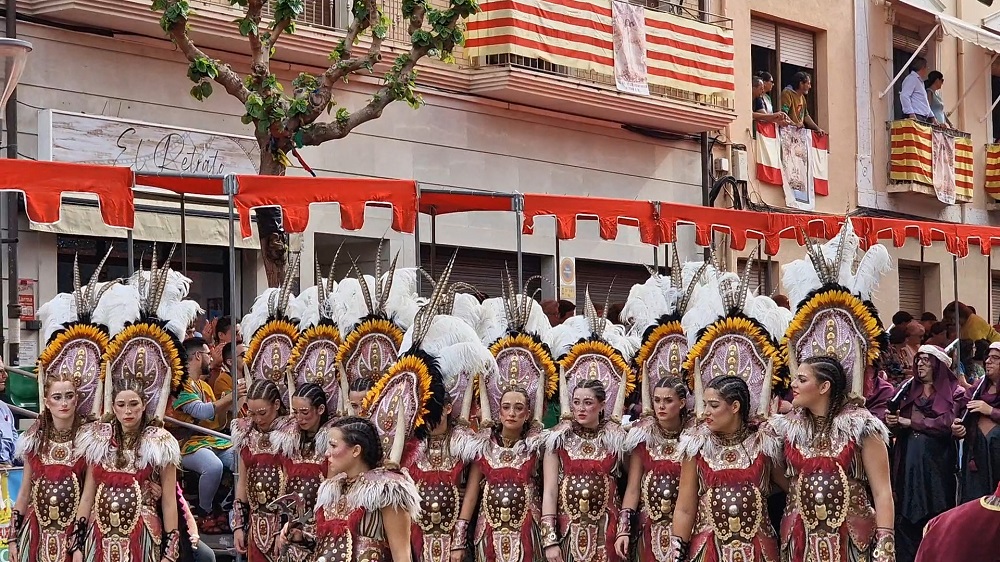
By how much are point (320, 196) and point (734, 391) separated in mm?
3877

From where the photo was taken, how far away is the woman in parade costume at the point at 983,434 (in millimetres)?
11852

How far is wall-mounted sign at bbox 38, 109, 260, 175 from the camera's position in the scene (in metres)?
15.0

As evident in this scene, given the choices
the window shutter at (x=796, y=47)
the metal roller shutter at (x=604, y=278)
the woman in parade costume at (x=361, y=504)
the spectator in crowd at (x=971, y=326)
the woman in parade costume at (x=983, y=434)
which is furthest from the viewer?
the window shutter at (x=796, y=47)

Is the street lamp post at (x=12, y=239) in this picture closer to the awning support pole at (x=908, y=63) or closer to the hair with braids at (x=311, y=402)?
the hair with braids at (x=311, y=402)

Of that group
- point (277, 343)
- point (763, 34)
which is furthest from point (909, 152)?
point (277, 343)

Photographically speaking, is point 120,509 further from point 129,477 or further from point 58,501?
point 58,501

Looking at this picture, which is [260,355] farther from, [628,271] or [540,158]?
[628,271]

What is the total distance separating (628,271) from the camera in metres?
21.4

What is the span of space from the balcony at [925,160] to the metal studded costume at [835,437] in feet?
54.3

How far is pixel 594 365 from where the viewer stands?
379 inches

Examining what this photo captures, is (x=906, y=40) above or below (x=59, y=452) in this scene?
above

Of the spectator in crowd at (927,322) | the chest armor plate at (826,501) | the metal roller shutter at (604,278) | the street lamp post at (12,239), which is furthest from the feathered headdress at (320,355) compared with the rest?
the metal roller shutter at (604,278)

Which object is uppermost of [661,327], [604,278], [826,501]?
[604,278]

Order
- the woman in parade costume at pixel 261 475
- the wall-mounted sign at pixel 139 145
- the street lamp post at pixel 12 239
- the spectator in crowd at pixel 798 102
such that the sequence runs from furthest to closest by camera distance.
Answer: the spectator in crowd at pixel 798 102, the wall-mounted sign at pixel 139 145, the street lamp post at pixel 12 239, the woman in parade costume at pixel 261 475
